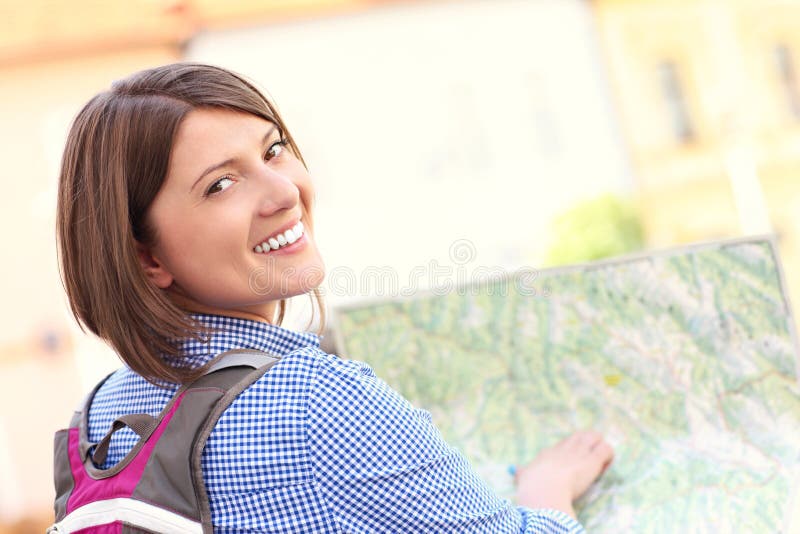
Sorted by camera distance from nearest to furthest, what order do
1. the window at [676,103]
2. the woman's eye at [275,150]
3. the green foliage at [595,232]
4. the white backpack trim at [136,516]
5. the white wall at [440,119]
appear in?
the white backpack trim at [136,516], the woman's eye at [275,150], the green foliage at [595,232], the white wall at [440,119], the window at [676,103]

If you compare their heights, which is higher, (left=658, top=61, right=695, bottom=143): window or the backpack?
the backpack

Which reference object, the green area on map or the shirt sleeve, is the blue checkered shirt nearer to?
the shirt sleeve

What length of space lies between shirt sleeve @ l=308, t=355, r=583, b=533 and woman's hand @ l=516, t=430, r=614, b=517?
278 mm

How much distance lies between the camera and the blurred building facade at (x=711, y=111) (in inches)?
618

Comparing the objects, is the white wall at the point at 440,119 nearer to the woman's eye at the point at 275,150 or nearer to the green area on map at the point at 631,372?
the green area on map at the point at 631,372

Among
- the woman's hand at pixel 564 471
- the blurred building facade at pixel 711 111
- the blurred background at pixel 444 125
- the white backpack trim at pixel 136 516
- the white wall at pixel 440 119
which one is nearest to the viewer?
the white backpack trim at pixel 136 516

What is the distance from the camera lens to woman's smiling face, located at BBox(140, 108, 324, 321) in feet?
3.78

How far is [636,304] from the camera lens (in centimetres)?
155

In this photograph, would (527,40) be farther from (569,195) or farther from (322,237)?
(322,237)

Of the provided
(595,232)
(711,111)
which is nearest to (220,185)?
(595,232)

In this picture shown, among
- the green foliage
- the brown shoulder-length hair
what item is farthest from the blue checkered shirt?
the green foliage

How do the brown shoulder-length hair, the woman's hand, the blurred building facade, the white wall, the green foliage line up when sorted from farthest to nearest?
the blurred building facade, the white wall, the green foliage, the woman's hand, the brown shoulder-length hair

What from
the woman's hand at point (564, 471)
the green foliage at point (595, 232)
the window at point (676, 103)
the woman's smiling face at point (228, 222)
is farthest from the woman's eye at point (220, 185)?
the window at point (676, 103)

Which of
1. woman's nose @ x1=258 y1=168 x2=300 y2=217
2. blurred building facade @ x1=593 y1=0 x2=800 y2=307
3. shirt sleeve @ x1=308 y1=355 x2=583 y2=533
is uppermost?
woman's nose @ x1=258 y1=168 x2=300 y2=217
